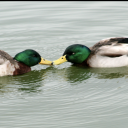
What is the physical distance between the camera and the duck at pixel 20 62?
Answer: 10.0 m

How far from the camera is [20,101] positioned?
8.56m

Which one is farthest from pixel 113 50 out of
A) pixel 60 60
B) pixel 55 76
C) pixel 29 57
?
pixel 29 57

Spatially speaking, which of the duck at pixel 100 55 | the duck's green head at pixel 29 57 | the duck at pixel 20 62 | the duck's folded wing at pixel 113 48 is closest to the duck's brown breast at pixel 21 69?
the duck at pixel 20 62

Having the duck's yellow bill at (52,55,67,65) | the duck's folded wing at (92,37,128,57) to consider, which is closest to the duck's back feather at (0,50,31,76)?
the duck's yellow bill at (52,55,67,65)

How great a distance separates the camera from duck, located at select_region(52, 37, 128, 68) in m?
10.5

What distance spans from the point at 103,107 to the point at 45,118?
1259mm

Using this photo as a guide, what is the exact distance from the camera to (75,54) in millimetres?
10602

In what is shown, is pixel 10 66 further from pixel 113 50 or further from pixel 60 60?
pixel 113 50

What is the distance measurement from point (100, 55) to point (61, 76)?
1256 millimetres

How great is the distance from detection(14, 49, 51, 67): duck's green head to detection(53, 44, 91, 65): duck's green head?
0.44 meters

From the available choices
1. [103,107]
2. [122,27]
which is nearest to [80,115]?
[103,107]

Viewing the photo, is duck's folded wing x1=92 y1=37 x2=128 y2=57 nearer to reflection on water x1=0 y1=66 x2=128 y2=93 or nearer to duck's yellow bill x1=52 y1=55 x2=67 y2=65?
reflection on water x1=0 y1=66 x2=128 y2=93

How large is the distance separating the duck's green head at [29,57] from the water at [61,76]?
30 cm

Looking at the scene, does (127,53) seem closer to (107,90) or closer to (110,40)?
(110,40)
